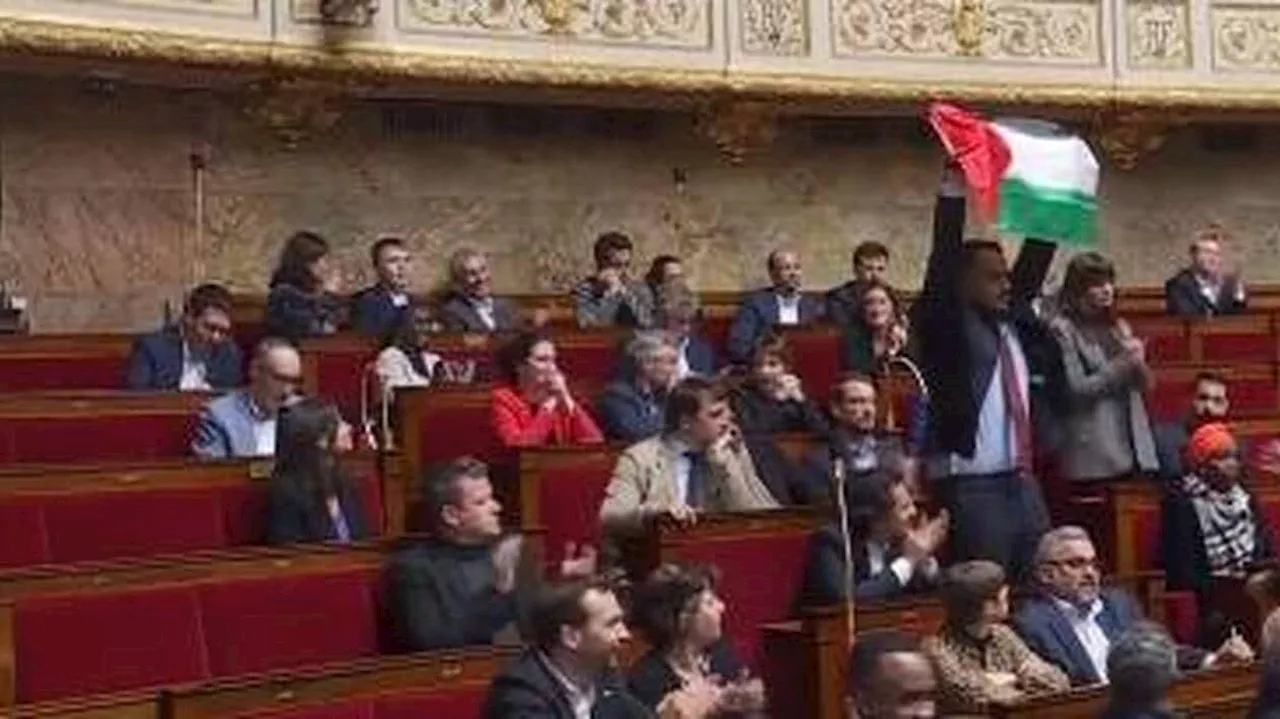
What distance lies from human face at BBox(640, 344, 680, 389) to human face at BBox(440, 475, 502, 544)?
86cm

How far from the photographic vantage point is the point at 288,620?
7.61 feet

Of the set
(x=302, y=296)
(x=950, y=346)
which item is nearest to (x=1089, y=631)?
(x=950, y=346)

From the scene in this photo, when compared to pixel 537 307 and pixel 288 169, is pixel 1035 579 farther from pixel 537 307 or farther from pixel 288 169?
pixel 288 169

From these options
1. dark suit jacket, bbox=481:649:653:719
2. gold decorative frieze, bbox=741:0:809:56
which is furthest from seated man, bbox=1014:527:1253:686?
gold decorative frieze, bbox=741:0:809:56

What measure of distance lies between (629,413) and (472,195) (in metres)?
1.71

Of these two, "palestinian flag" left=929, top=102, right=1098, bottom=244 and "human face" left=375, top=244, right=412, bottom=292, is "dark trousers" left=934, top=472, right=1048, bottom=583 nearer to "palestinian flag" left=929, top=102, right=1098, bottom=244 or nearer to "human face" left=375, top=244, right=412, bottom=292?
"palestinian flag" left=929, top=102, right=1098, bottom=244

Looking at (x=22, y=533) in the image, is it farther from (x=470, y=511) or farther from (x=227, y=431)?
(x=470, y=511)

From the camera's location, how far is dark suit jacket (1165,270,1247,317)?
179 inches

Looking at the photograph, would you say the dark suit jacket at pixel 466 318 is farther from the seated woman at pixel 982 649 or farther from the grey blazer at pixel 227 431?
the seated woman at pixel 982 649

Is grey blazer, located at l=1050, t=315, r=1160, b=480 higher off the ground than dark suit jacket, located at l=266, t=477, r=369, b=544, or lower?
higher

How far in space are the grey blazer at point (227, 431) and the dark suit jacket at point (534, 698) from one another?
1.07 meters

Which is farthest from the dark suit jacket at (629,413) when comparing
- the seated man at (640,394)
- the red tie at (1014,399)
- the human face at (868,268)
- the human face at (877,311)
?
the human face at (868,268)

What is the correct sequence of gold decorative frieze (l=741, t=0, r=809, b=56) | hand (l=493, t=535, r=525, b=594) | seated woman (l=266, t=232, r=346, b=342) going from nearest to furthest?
hand (l=493, t=535, r=525, b=594) → seated woman (l=266, t=232, r=346, b=342) → gold decorative frieze (l=741, t=0, r=809, b=56)

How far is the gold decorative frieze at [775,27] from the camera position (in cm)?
481
